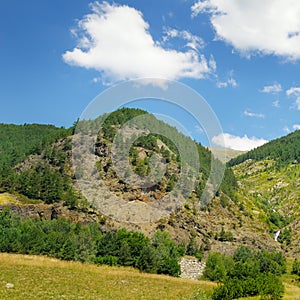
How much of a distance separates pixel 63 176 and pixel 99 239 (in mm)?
71524

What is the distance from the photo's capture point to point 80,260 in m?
69.4

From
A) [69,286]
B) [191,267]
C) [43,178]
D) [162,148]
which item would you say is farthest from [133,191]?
[69,286]

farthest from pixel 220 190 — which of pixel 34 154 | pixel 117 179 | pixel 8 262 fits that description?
pixel 8 262

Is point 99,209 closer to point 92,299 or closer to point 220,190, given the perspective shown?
point 220,190

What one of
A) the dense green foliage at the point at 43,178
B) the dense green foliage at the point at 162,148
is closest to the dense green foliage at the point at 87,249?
the dense green foliage at the point at 43,178

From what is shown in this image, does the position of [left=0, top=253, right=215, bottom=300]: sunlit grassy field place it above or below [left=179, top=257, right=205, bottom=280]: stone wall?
above

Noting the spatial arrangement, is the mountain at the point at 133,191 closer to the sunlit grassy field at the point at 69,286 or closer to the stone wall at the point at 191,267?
the stone wall at the point at 191,267

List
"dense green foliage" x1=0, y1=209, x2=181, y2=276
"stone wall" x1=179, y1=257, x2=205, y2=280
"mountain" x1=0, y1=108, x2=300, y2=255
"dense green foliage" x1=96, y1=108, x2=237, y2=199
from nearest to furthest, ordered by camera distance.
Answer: "dense green foliage" x1=0, y1=209, x2=181, y2=276
"stone wall" x1=179, y1=257, x2=205, y2=280
"mountain" x1=0, y1=108, x2=300, y2=255
"dense green foliage" x1=96, y1=108, x2=237, y2=199

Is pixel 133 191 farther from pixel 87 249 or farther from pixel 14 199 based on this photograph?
pixel 87 249

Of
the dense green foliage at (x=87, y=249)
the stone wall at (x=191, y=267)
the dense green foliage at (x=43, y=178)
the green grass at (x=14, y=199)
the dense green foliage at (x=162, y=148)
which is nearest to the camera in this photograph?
the dense green foliage at (x=87, y=249)

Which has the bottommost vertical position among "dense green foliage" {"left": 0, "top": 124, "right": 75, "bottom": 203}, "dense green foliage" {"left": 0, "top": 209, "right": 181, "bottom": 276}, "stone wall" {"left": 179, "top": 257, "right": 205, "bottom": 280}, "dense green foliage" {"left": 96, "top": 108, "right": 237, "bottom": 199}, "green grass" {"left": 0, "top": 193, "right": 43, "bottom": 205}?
"stone wall" {"left": 179, "top": 257, "right": 205, "bottom": 280}

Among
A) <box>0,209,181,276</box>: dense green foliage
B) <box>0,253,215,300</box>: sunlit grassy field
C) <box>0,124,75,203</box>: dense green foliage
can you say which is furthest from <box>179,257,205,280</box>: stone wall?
<box>0,124,75,203</box>: dense green foliage

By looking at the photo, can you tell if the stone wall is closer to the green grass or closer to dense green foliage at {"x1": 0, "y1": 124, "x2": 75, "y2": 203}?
dense green foliage at {"x1": 0, "y1": 124, "x2": 75, "y2": 203}

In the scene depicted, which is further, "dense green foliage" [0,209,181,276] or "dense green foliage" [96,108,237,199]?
"dense green foliage" [96,108,237,199]
